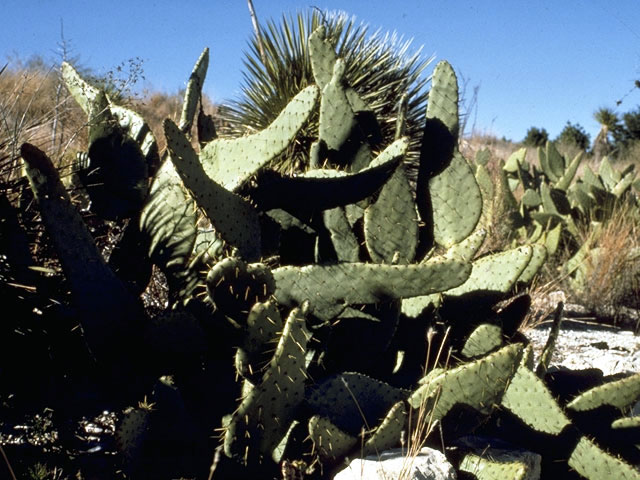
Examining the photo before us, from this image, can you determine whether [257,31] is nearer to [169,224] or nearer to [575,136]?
[169,224]

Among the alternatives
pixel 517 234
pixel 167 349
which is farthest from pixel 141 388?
pixel 517 234

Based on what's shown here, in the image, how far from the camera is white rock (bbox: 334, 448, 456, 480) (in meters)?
1.91

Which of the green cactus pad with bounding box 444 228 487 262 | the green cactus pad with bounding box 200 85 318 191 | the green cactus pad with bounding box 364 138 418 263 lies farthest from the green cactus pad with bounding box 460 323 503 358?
the green cactus pad with bounding box 200 85 318 191

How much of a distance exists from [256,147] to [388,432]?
1.06 metres

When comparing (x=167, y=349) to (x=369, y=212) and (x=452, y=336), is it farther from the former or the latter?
(x=452, y=336)

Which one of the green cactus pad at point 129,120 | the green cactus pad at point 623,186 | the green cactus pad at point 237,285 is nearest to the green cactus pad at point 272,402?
the green cactus pad at point 237,285

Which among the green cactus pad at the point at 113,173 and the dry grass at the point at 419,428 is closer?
the dry grass at the point at 419,428

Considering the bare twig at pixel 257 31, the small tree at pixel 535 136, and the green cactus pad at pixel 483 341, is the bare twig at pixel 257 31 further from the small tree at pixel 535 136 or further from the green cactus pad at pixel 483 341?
the small tree at pixel 535 136

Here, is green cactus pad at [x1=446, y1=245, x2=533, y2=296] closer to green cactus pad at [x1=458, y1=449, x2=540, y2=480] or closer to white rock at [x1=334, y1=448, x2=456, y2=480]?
green cactus pad at [x1=458, y1=449, x2=540, y2=480]

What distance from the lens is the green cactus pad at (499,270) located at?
2.56 metres

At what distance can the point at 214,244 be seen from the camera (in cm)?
265

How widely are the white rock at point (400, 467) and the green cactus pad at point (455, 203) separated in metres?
0.95

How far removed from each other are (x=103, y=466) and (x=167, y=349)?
18.3 inches

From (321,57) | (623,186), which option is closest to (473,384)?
(321,57)
